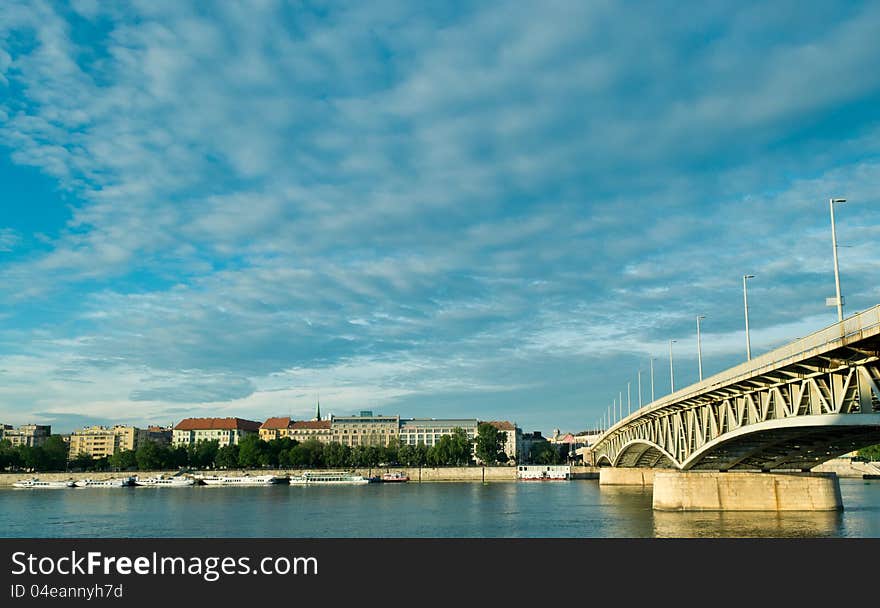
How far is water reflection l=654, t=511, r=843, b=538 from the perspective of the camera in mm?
41438

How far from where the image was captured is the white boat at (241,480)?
131 metres

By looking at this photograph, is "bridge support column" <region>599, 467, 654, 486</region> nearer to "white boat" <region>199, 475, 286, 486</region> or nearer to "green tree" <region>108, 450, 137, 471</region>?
"white boat" <region>199, 475, 286, 486</region>

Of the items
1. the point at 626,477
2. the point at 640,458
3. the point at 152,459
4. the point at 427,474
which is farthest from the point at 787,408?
the point at 152,459

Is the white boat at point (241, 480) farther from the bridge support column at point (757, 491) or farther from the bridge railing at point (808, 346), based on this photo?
the bridge railing at point (808, 346)

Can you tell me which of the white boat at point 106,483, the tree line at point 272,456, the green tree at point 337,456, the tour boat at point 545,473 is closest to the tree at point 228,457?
the tree line at point 272,456

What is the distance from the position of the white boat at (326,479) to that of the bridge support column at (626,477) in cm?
4383

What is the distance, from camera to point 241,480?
432ft

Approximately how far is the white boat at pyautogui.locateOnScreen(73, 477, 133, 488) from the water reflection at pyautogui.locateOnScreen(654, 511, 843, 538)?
325ft

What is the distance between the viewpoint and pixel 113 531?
50250 millimetres

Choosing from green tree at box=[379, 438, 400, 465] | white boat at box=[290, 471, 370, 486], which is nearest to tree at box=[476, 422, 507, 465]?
green tree at box=[379, 438, 400, 465]
